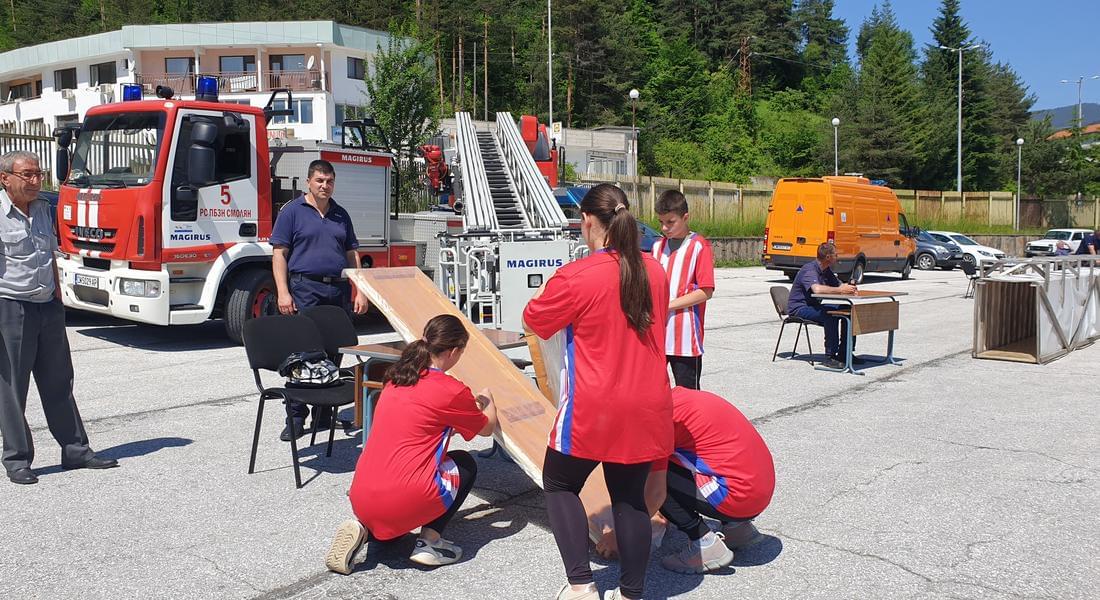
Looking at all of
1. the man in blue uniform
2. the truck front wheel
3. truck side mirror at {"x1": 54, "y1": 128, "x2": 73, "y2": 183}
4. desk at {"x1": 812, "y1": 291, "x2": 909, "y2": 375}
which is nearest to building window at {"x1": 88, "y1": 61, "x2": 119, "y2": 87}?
Answer: truck side mirror at {"x1": 54, "y1": 128, "x2": 73, "y2": 183}

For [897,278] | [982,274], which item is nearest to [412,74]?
[897,278]

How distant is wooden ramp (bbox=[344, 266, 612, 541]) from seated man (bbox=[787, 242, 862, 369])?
5.22 m

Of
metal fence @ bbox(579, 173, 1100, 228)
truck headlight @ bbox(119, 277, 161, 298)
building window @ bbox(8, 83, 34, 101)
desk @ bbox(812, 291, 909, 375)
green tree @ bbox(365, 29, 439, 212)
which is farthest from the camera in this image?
building window @ bbox(8, 83, 34, 101)

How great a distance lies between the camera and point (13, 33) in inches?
3076

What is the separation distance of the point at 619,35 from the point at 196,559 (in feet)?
219

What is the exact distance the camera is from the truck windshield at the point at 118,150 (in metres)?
10.3

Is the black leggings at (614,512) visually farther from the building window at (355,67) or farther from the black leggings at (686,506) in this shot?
the building window at (355,67)

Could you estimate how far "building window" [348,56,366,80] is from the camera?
54.4m

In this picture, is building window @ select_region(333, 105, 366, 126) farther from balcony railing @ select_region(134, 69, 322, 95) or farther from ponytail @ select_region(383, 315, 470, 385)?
ponytail @ select_region(383, 315, 470, 385)

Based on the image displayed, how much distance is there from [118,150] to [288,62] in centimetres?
4697

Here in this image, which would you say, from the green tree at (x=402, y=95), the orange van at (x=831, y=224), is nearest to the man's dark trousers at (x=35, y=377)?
the orange van at (x=831, y=224)

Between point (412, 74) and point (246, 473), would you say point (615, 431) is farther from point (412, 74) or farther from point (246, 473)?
point (412, 74)

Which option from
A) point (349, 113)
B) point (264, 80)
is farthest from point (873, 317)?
point (264, 80)

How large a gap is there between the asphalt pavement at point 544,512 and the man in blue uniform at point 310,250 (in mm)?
1049
